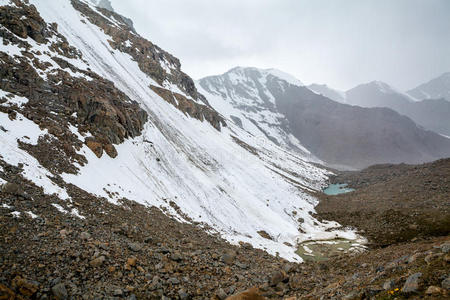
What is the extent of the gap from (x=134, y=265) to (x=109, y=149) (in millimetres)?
17772

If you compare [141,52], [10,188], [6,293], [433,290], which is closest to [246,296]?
[433,290]

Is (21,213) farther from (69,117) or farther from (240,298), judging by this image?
(69,117)

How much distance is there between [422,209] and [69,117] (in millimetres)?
48401

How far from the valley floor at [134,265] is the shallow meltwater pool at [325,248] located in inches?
414

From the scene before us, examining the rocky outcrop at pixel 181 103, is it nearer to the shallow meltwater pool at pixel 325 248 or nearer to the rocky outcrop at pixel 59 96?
the rocky outcrop at pixel 59 96

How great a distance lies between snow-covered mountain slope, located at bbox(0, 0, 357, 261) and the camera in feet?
55.9

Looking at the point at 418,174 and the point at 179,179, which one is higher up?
the point at 418,174

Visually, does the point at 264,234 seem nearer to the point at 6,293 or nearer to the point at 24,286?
the point at 24,286

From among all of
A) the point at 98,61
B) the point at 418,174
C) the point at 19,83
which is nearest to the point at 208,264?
the point at 19,83

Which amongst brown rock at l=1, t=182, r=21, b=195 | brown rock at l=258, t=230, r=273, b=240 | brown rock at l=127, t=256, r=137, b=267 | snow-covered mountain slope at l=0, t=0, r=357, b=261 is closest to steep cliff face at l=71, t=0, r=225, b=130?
snow-covered mountain slope at l=0, t=0, r=357, b=261

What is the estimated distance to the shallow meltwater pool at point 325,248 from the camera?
23.3m

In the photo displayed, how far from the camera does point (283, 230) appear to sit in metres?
29.6

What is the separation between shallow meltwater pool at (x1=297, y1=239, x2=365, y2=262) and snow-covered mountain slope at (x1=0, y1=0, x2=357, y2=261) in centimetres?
169

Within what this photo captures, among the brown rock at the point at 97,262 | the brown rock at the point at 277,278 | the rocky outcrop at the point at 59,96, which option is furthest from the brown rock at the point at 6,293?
the rocky outcrop at the point at 59,96
